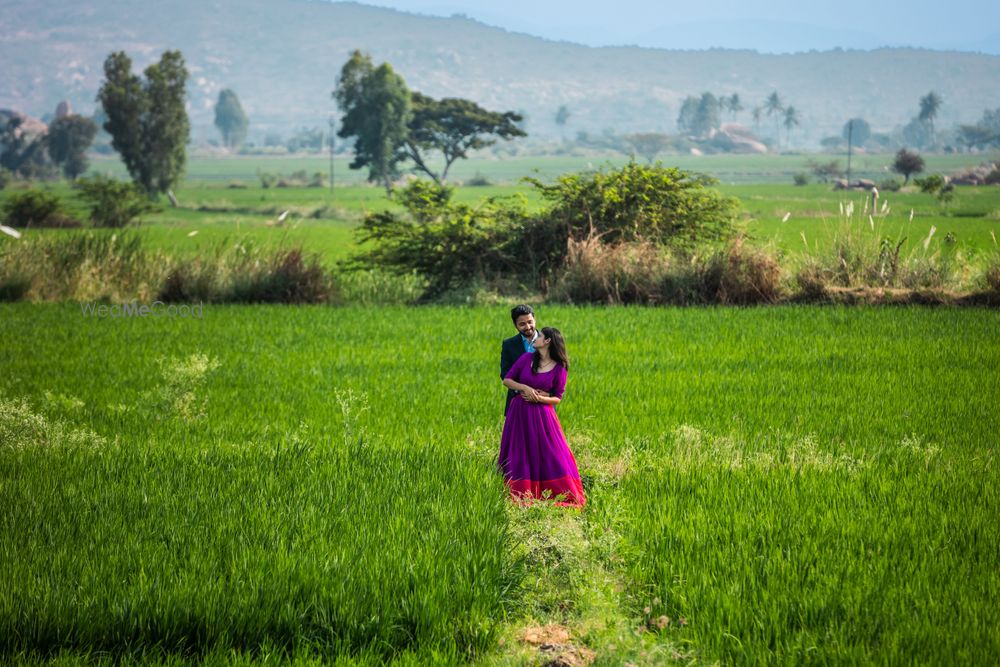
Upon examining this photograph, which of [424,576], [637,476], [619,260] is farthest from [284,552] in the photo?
[619,260]

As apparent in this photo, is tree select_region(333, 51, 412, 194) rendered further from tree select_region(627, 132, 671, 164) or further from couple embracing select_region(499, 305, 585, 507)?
tree select_region(627, 132, 671, 164)

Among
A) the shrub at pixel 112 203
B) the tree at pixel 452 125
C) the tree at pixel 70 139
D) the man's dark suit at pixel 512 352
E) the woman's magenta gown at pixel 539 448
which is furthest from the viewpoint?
the tree at pixel 70 139

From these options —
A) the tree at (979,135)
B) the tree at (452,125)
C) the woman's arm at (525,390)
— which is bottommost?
the woman's arm at (525,390)

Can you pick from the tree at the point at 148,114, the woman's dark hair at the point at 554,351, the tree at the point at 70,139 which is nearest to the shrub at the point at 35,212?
the tree at the point at 148,114

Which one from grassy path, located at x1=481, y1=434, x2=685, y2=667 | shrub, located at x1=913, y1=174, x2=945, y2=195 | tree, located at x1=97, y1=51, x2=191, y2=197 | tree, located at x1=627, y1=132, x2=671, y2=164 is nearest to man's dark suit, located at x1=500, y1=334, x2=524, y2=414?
grassy path, located at x1=481, y1=434, x2=685, y2=667

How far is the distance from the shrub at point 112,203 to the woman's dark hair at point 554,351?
39.0 m

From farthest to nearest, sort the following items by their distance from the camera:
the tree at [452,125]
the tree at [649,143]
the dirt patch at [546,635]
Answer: the tree at [649,143] → the tree at [452,125] → the dirt patch at [546,635]

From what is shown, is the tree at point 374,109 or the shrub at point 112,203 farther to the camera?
the tree at point 374,109

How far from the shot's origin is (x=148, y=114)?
61.2 m

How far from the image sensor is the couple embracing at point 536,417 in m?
6.80

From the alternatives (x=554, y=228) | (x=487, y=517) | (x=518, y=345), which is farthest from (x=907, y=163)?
(x=487, y=517)

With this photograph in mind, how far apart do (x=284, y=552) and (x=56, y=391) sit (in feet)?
21.8

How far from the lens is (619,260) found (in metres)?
19.1

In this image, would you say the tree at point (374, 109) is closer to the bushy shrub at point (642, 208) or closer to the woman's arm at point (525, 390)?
the bushy shrub at point (642, 208)
